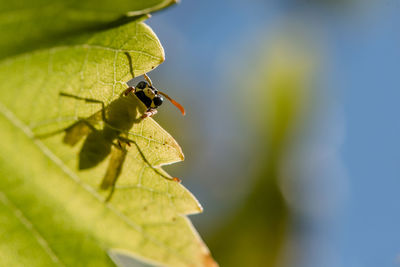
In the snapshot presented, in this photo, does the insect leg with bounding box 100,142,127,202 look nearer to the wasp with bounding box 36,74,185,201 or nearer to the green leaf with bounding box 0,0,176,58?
the wasp with bounding box 36,74,185,201

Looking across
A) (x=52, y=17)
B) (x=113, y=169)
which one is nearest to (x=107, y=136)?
(x=113, y=169)

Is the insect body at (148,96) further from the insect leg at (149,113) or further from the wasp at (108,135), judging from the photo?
the wasp at (108,135)

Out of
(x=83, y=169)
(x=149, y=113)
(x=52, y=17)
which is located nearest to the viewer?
(x=52, y=17)

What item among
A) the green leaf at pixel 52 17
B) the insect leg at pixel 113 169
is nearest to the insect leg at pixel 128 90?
the insect leg at pixel 113 169

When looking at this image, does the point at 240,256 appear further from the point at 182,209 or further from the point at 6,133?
the point at 6,133

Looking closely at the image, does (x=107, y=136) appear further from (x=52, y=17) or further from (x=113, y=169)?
(x=52, y=17)
